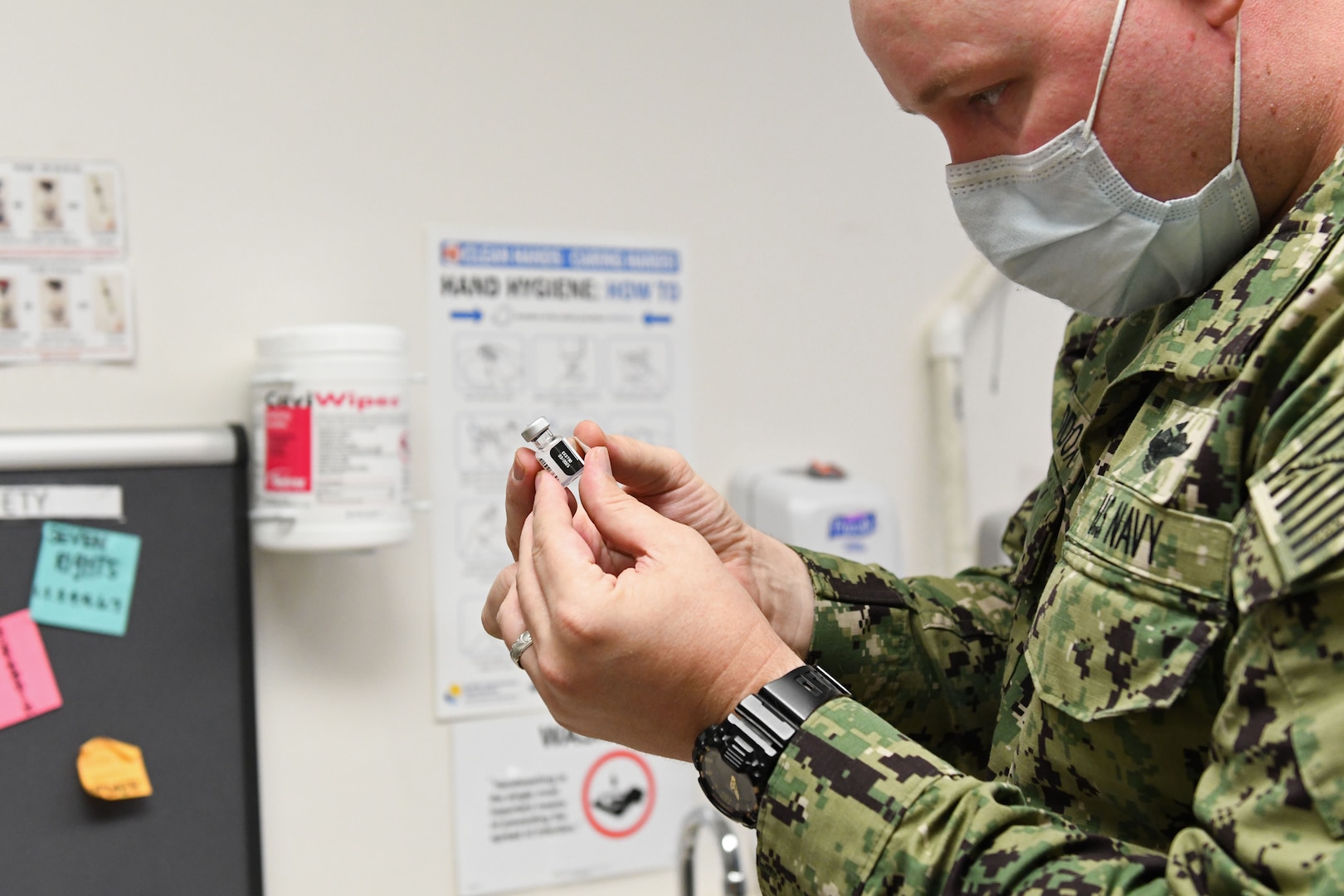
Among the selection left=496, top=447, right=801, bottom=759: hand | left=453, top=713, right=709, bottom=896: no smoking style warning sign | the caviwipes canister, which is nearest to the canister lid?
the caviwipes canister

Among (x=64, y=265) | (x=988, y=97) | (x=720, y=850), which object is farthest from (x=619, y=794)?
(x=988, y=97)

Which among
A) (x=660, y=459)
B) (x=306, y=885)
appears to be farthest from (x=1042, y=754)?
(x=306, y=885)

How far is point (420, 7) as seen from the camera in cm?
123

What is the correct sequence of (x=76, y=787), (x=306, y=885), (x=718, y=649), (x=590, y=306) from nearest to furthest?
(x=718, y=649)
(x=76, y=787)
(x=306, y=885)
(x=590, y=306)

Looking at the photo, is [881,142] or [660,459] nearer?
[660,459]

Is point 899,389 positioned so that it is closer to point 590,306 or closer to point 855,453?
point 855,453

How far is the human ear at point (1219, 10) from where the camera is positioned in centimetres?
56

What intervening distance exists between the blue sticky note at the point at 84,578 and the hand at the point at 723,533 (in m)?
0.57

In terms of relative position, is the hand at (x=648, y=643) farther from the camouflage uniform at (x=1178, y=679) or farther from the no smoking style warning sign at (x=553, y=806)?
the no smoking style warning sign at (x=553, y=806)

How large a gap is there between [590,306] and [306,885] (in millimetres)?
754

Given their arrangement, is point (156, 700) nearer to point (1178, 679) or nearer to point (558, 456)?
point (558, 456)

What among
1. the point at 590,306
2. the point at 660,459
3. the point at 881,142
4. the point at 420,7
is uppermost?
the point at 420,7

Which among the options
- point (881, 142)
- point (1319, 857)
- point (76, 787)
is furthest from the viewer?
point (881, 142)

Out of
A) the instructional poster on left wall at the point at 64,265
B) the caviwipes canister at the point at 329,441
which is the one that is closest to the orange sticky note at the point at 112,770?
the caviwipes canister at the point at 329,441
